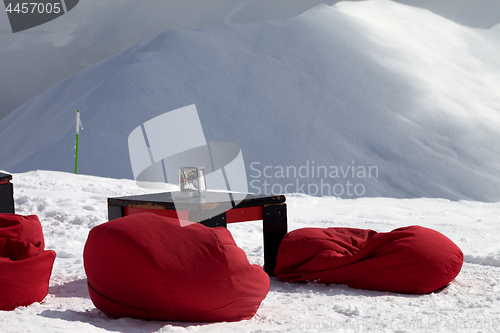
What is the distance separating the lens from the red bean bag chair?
158 cm

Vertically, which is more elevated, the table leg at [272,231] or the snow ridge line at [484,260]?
the table leg at [272,231]

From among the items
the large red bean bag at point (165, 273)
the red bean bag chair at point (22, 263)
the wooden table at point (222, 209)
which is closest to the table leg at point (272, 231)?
the wooden table at point (222, 209)

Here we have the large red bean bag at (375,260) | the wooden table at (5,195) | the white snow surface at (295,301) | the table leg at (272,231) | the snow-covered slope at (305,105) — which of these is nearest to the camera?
the white snow surface at (295,301)

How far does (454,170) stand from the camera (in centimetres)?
831

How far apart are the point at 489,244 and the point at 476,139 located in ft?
22.7

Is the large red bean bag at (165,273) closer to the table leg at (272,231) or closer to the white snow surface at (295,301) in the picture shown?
the white snow surface at (295,301)

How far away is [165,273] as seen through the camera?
144cm

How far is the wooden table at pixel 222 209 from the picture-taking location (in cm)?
198

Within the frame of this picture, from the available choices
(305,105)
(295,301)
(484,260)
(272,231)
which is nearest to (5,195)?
(272,231)

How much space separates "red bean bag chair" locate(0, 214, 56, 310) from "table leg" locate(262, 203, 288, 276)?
3.35 feet

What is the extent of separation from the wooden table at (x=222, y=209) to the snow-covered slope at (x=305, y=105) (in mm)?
5372

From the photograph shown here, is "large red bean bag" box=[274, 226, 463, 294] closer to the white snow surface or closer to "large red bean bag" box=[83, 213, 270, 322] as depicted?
the white snow surface

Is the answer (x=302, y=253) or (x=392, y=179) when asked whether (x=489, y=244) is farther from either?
(x=392, y=179)

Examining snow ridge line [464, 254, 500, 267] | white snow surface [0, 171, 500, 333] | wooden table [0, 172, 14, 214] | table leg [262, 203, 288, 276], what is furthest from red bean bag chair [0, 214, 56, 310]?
snow ridge line [464, 254, 500, 267]
